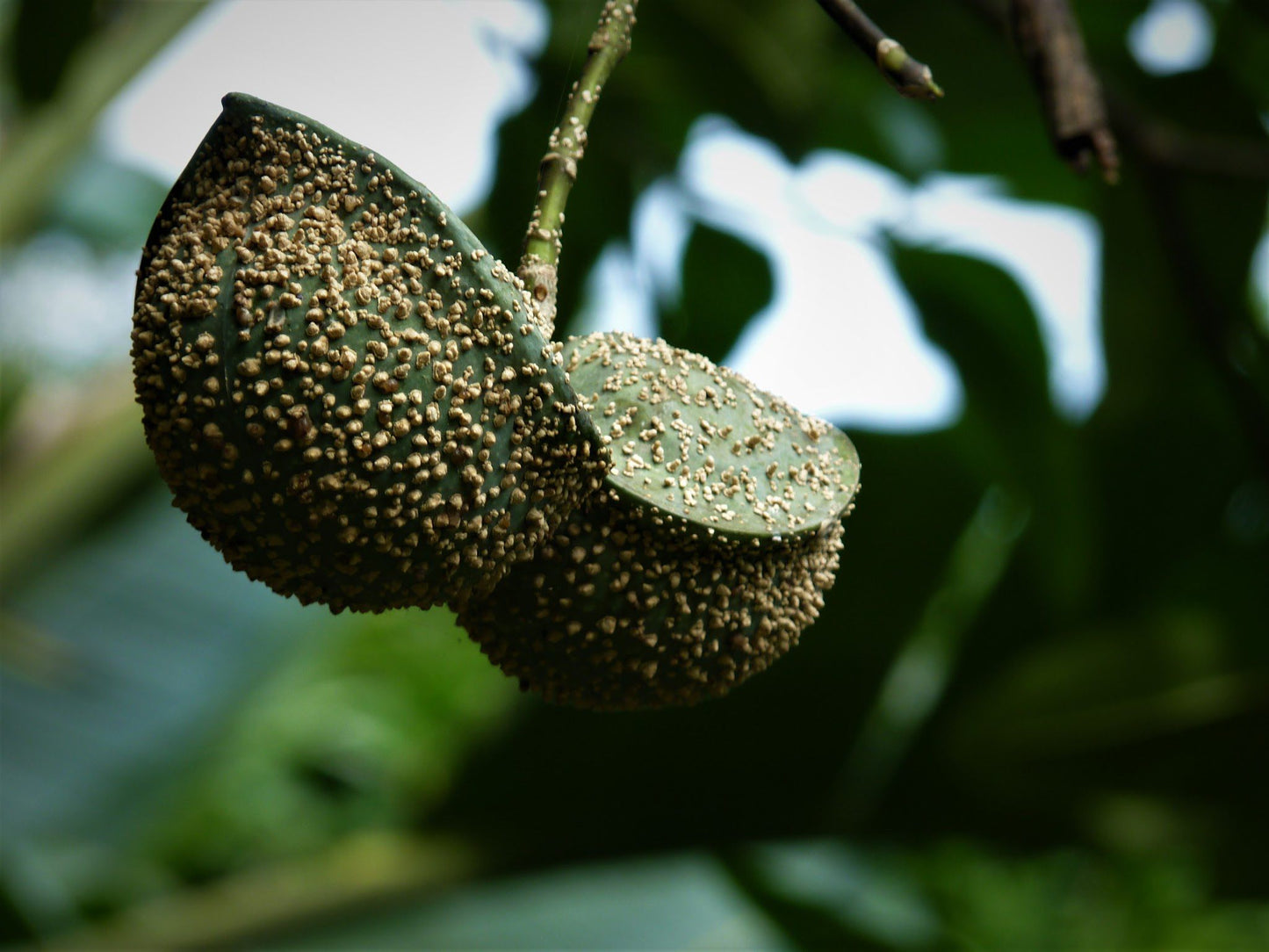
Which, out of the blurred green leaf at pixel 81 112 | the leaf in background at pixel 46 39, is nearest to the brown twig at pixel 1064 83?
the leaf in background at pixel 46 39

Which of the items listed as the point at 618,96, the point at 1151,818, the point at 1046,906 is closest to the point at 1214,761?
the point at 1151,818

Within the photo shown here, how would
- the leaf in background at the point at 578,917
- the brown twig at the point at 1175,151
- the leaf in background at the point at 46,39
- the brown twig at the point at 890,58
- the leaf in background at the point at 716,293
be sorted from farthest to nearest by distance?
the leaf in background at the point at 578,917 → the leaf in background at the point at 46,39 → the brown twig at the point at 1175,151 → the leaf in background at the point at 716,293 → the brown twig at the point at 890,58

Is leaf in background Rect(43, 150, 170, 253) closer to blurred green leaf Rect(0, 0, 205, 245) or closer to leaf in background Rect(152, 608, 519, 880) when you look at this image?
blurred green leaf Rect(0, 0, 205, 245)

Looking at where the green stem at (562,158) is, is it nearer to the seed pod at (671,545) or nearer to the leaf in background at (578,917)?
the seed pod at (671,545)

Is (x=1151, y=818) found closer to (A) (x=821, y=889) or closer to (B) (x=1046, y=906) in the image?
(A) (x=821, y=889)

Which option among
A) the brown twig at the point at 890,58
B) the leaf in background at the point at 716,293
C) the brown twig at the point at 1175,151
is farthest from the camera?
the brown twig at the point at 1175,151

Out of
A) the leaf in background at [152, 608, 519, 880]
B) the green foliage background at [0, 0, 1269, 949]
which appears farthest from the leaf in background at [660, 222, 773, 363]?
the leaf in background at [152, 608, 519, 880]
